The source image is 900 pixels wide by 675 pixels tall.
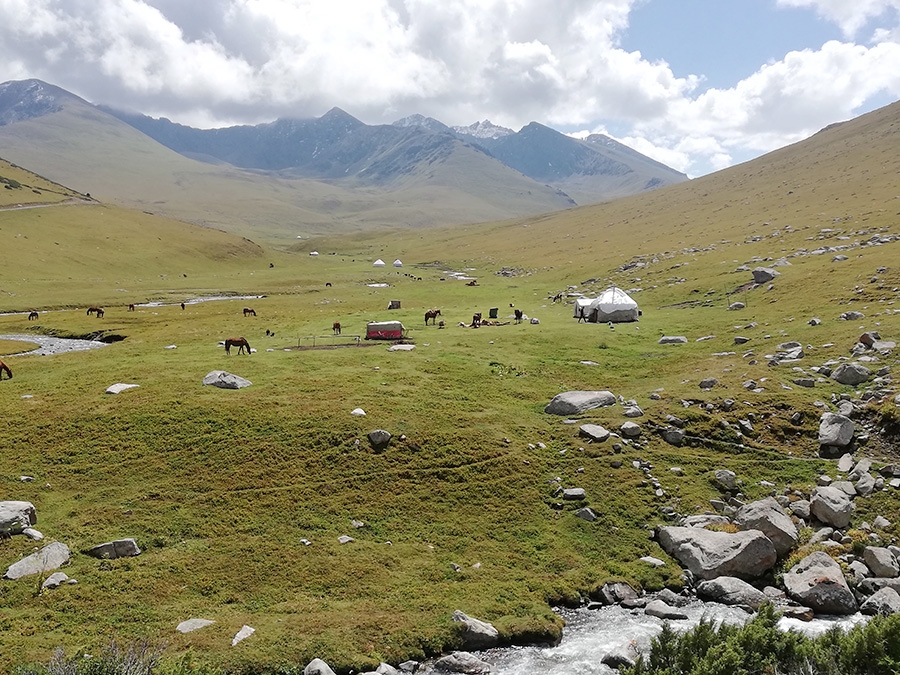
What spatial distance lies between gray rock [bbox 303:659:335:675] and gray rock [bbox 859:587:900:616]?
15263mm

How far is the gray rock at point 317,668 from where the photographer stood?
14178mm

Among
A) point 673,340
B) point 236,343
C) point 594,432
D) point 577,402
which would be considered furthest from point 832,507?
point 236,343

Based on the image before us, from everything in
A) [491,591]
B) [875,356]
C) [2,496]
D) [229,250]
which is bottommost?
[491,591]

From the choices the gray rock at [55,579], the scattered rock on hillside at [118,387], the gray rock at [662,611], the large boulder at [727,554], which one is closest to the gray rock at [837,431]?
the large boulder at [727,554]

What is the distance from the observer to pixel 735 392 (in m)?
28.8

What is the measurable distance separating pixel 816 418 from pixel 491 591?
707 inches

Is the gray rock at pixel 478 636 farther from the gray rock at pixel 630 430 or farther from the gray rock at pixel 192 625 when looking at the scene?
the gray rock at pixel 630 430

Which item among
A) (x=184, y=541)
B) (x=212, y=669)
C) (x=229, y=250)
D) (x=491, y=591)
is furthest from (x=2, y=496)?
A: (x=229, y=250)

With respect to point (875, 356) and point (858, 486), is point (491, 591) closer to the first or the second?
point (858, 486)

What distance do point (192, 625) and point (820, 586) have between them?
18256 mm

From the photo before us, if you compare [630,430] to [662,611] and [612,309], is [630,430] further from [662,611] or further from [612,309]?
[612,309]

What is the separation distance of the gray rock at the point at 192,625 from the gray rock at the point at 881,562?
65.1 ft

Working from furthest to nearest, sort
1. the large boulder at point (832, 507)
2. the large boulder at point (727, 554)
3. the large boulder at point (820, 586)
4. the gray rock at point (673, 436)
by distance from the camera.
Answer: the gray rock at point (673, 436) < the large boulder at point (832, 507) < the large boulder at point (727, 554) < the large boulder at point (820, 586)


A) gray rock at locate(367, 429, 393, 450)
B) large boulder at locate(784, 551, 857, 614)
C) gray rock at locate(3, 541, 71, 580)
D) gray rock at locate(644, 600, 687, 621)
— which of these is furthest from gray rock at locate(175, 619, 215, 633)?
large boulder at locate(784, 551, 857, 614)
